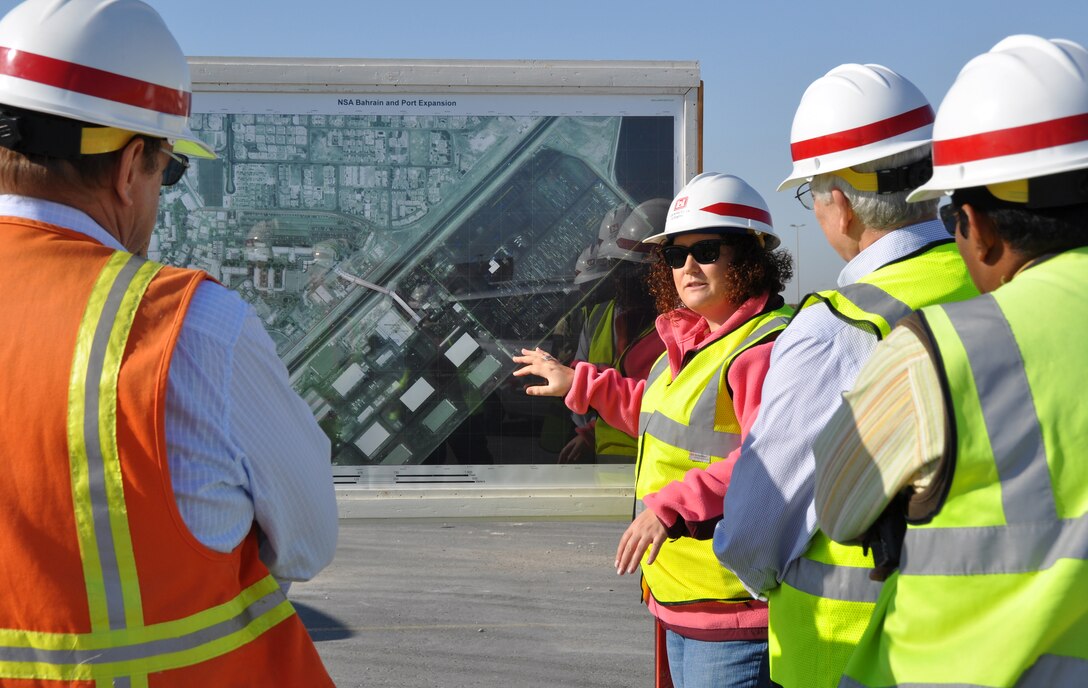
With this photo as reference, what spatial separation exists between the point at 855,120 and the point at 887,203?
0.75ft

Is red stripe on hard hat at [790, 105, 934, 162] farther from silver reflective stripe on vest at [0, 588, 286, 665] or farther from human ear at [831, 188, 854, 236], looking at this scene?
silver reflective stripe on vest at [0, 588, 286, 665]

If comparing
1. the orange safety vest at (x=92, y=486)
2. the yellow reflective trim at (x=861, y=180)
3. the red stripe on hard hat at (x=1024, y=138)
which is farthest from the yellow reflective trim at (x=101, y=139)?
the yellow reflective trim at (x=861, y=180)

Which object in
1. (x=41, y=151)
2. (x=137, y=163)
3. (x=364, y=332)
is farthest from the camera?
(x=364, y=332)

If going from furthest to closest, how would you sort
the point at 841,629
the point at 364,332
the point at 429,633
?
the point at 364,332 → the point at 429,633 → the point at 841,629

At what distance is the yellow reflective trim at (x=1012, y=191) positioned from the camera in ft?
4.93

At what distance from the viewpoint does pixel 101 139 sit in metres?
1.72

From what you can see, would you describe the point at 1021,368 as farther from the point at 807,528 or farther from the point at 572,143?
the point at 572,143

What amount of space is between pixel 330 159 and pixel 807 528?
3.52m

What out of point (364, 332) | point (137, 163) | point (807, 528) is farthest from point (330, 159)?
point (807, 528)

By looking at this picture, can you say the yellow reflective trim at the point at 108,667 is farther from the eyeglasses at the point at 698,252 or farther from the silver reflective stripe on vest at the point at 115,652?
the eyeglasses at the point at 698,252

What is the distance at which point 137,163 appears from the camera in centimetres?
178

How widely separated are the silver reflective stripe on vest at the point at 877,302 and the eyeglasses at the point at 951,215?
0.83 feet

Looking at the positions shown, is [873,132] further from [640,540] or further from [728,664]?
[728,664]

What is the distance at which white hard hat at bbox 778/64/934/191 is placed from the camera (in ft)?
7.45
